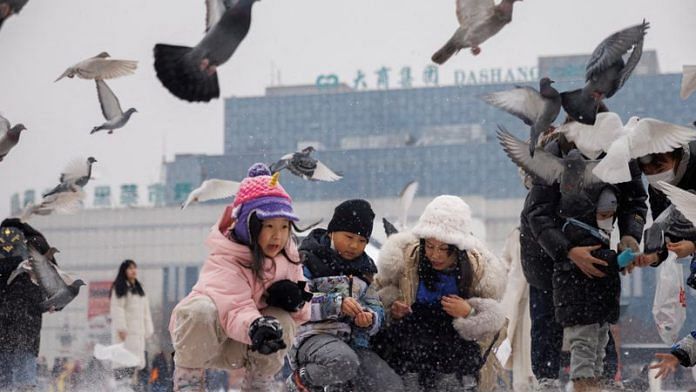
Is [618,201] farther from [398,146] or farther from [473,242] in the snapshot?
[398,146]

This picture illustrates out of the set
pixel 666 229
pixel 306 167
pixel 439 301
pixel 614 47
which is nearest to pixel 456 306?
pixel 439 301

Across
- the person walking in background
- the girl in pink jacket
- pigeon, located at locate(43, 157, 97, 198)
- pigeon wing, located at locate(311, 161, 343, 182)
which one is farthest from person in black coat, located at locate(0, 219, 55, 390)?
the girl in pink jacket

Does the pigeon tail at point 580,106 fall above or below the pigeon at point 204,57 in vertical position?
below

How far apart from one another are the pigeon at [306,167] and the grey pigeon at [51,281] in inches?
57.3

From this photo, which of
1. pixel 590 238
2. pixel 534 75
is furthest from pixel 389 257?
pixel 534 75

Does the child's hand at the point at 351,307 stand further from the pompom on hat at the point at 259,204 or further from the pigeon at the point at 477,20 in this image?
the pigeon at the point at 477,20

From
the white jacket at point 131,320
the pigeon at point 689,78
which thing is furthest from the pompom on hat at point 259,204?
the white jacket at point 131,320

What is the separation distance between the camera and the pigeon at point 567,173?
219 inches

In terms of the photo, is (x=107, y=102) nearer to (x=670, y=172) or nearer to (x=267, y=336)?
(x=267, y=336)

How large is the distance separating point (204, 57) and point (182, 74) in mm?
145

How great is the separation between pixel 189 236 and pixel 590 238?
74006 millimetres

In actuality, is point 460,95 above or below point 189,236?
above

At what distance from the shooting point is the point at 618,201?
562 cm

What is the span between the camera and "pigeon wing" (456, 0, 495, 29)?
5949 millimetres
